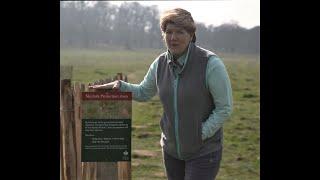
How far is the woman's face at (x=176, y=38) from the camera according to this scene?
388 centimetres

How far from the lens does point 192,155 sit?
13.0 ft

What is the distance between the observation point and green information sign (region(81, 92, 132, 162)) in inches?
171

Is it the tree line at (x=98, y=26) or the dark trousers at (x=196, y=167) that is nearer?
the dark trousers at (x=196, y=167)

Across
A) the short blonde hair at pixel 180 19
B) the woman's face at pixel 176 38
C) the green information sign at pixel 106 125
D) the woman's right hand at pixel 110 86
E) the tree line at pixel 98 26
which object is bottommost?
the green information sign at pixel 106 125

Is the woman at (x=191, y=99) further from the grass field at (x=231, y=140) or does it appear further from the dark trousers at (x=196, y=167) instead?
the grass field at (x=231, y=140)

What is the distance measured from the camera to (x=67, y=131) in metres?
4.61

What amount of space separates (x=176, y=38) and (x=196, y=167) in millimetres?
865

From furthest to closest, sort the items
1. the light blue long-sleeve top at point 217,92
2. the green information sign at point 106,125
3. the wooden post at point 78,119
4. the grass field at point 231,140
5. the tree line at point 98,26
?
the tree line at point 98,26 < the grass field at point 231,140 < the wooden post at point 78,119 < the green information sign at point 106,125 < the light blue long-sleeve top at point 217,92

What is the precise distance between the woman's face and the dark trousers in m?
0.72

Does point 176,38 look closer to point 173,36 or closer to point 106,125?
point 173,36

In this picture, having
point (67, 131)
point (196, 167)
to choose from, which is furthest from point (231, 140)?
point (196, 167)

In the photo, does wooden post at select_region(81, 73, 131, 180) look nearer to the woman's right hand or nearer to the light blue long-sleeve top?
the woman's right hand

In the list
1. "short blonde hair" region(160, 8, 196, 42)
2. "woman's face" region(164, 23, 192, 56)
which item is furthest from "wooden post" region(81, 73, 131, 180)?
"short blonde hair" region(160, 8, 196, 42)

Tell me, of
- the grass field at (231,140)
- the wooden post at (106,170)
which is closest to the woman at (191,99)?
the wooden post at (106,170)
